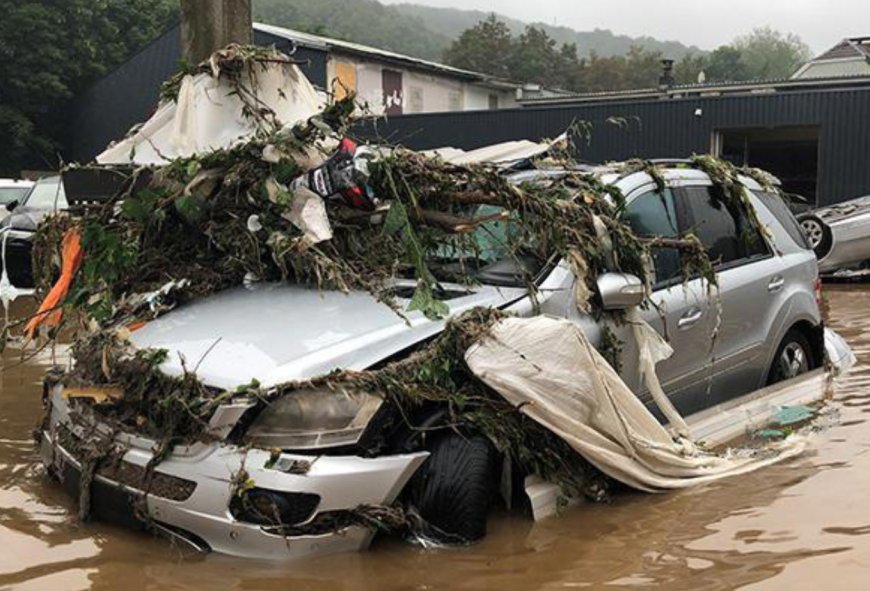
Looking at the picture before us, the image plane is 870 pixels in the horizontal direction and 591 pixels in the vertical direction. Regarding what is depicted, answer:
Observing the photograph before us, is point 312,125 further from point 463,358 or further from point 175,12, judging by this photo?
point 175,12

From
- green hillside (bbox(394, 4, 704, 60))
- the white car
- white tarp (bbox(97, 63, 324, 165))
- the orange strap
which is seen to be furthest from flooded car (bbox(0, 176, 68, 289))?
green hillside (bbox(394, 4, 704, 60))

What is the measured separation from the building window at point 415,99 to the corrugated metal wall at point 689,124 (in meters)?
8.27

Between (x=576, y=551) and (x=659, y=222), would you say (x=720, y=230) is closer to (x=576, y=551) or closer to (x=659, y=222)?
(x=659, y=222)

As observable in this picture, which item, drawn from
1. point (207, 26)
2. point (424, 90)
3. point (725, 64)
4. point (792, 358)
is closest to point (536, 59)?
point (725, 64)

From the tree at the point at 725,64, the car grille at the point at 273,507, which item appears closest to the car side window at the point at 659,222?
the car grille at the point at 273,507

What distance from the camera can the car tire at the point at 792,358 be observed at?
6168 mm

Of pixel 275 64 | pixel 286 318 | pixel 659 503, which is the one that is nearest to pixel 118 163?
pixel 275 64

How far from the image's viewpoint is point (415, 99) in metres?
32.7

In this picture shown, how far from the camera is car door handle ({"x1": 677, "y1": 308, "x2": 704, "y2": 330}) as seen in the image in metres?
5.09

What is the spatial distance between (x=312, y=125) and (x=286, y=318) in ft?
3.78

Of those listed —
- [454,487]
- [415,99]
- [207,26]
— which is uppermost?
[415,99]

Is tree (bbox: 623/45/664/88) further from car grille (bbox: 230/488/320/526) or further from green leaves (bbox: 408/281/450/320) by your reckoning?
car grille (bbox: 230/488/320/526)

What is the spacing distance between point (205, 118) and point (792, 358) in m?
4.12

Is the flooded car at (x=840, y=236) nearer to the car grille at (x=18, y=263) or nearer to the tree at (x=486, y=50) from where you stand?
the car grille at (x=18, y=263)
